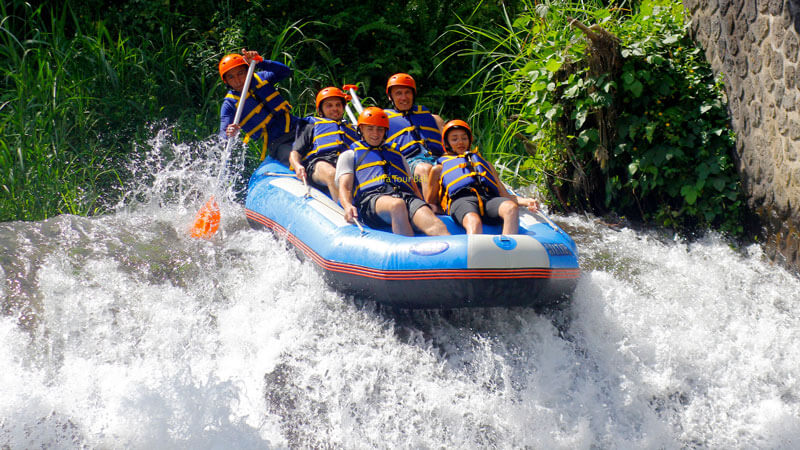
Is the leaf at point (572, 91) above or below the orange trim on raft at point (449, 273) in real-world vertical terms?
above

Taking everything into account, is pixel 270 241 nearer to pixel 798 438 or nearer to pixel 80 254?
pixel 80 254

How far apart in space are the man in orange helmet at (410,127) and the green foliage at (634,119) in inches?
33.2

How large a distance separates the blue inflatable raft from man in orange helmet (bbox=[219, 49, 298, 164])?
1.55 m

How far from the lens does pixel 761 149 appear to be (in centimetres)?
462

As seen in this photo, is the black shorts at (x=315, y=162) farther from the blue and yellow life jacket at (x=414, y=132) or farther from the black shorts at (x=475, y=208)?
the black shorts at (x=475, y=208)

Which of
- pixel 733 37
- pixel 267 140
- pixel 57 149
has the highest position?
pixel 733 37

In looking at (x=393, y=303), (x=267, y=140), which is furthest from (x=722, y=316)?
(x=267, y=140)

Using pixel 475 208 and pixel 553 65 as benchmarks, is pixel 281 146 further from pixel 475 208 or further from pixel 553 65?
pixel 553 65

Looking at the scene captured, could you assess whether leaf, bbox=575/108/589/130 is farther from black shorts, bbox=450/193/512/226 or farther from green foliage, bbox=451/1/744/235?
black shorts, bbox=450/193/512/226

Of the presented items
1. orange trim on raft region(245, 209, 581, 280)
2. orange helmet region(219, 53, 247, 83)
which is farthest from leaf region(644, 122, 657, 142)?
orange helmet region(219, 53, 247, 83)

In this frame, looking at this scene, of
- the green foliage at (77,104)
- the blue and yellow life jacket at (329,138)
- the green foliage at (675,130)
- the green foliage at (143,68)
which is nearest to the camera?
the green foliage at (675,130)

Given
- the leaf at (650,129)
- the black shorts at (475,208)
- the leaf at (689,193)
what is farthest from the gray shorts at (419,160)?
the leaf at (689,193)

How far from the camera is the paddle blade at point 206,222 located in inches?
194

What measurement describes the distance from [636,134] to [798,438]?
7.80ft
